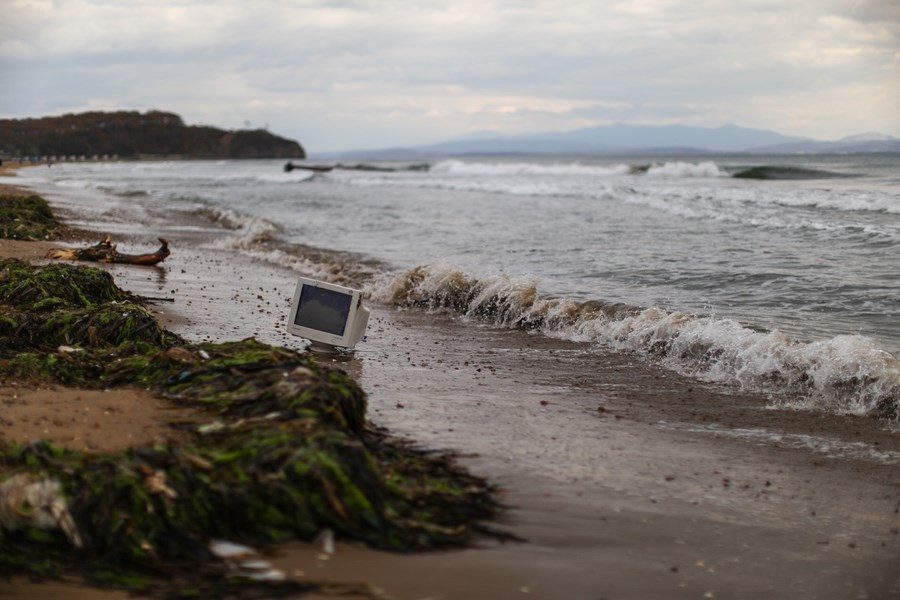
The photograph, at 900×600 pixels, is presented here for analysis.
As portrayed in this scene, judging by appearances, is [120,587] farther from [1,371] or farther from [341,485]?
[1,371]

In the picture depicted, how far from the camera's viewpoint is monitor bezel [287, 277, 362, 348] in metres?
7.35

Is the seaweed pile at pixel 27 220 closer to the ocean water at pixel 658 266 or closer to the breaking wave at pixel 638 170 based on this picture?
the ocean water at pixel 658 266

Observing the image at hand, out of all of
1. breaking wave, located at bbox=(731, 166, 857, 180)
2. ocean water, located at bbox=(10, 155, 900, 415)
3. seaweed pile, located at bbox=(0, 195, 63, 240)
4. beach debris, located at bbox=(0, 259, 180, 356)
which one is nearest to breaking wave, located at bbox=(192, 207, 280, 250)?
ocean water, located at bbox=(10, 155, 900, 415)

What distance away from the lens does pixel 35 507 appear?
3.56m

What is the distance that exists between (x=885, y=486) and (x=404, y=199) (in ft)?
97.8

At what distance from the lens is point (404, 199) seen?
33.9 meters

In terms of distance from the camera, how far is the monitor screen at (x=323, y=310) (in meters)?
7.42

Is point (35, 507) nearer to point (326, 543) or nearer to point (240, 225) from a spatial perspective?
point (326, 543)

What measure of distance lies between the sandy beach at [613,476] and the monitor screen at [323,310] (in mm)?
357

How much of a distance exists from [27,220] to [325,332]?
12.3 meters

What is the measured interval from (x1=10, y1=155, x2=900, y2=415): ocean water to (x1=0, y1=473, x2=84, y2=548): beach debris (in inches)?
209

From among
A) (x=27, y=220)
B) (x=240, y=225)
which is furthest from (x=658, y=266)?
(x=240, y=225)

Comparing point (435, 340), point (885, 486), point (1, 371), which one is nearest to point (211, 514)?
point (1, 371)

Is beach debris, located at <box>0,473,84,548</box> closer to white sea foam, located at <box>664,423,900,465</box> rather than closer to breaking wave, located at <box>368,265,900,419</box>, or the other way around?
white sea foam, located at <box>664,423,900,465</box>
